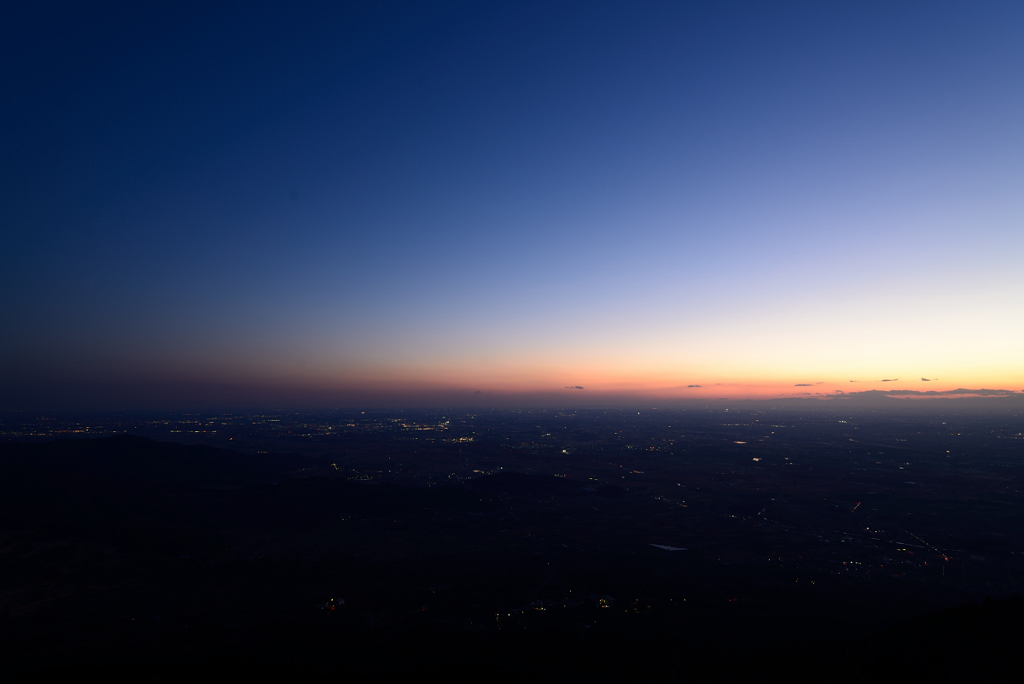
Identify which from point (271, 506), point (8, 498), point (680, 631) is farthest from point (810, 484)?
point (8, 498)

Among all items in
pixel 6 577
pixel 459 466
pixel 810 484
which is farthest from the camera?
pixel 459 466

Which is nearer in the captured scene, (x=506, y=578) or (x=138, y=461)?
(x=506, y=578)

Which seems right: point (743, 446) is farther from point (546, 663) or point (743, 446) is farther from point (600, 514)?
point (546, 663)

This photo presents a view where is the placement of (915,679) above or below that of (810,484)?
above

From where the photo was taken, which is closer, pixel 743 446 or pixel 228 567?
pixel 228 567

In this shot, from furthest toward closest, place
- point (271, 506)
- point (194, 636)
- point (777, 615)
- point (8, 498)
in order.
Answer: point (271, 506)
point (8, 498)
point (777, 615)
point (194, 636)

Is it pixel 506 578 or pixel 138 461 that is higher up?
pixel 138 461

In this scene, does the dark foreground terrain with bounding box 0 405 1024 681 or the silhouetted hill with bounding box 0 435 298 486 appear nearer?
the dark foreground terrain with bounding box 0 405 1024 681
